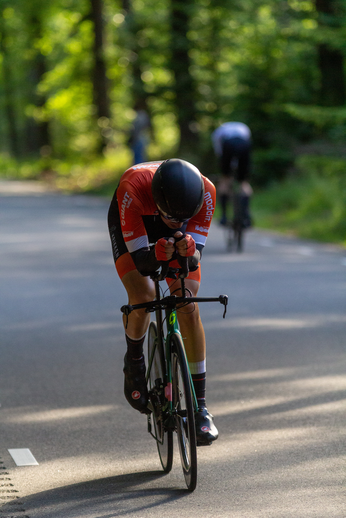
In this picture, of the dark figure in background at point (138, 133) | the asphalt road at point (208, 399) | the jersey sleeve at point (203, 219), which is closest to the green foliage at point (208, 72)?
the dark figure in background at point (138, 133)

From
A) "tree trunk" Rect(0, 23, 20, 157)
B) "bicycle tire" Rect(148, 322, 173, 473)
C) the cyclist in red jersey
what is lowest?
"tree trunk" Rect(0, 23, 20, 157)

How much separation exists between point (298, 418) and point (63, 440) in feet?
5.21

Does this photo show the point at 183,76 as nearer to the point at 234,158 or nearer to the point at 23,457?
the point at 234,158

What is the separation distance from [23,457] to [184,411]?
4.00 feet

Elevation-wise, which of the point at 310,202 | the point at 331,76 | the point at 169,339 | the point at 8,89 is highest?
the point at 169,339

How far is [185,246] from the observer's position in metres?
4.05

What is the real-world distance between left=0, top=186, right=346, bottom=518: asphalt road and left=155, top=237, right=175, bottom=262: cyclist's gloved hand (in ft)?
4.08

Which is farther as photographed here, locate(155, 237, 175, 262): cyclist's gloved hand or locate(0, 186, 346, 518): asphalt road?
locate(0, 186, 346, 518): asphalt road

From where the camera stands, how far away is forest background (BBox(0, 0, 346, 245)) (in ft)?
61.2

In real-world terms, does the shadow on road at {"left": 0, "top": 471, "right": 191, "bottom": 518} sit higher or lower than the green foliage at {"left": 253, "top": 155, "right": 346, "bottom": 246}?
higher

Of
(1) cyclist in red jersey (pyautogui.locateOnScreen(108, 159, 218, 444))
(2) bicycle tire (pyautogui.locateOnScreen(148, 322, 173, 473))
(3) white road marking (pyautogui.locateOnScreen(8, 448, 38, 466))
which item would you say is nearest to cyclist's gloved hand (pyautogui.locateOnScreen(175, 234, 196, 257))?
(1) cyclist in red jersey (pyautogui.locateOnScreen(108, 159, 218, 444))

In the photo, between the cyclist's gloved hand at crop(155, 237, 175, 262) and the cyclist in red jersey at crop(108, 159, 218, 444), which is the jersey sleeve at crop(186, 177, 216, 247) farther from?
the cyclist's gloved hand at crop(155, 237, 175, 262)

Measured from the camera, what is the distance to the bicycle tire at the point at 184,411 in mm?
4031

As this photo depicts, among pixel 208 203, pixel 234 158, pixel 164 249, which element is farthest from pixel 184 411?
pixel 234 158
